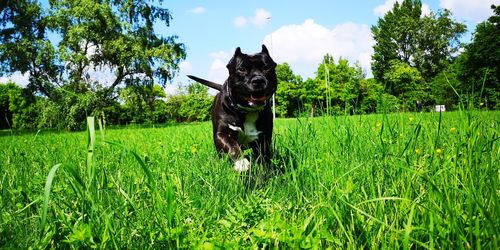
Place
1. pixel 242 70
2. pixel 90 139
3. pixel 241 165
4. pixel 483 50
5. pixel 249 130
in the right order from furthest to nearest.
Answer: pixel 483 50 < pixel 249 130 < pixel 242 70 < pixel 241 165 < pixel 90 139

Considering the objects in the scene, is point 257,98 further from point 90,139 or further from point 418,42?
point 418,42

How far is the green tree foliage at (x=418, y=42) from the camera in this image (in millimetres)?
63250

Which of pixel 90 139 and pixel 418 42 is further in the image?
pixel 418 42

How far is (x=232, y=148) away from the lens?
3732 mm

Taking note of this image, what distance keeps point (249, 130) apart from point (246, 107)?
340mm

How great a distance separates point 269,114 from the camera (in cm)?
416

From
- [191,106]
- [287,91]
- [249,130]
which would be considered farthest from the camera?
[191,106]

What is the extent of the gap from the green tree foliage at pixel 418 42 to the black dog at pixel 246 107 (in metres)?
63.1

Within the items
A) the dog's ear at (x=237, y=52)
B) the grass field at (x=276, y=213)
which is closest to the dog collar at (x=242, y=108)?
the dog's ear at (x=237, y=52)

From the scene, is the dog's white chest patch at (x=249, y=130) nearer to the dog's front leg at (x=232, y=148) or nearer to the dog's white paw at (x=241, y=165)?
the dog's front leg at (x=232, y=148)

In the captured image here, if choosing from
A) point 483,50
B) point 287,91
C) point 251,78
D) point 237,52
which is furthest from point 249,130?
point 287,91

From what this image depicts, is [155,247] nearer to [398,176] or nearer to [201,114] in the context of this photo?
[398,176]

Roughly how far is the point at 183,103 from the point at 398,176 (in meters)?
66.4

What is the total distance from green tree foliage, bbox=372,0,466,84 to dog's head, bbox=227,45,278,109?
63.1 meters
